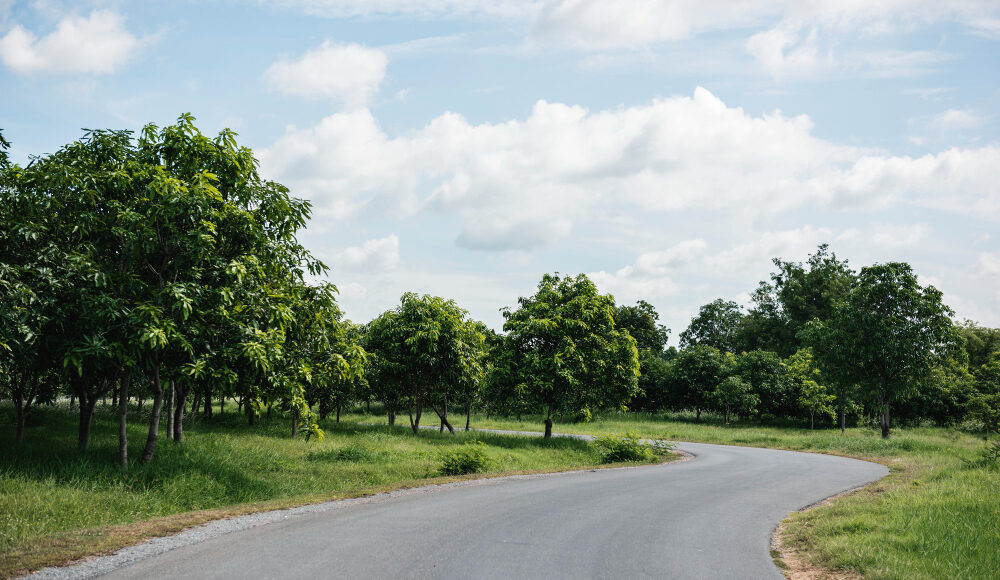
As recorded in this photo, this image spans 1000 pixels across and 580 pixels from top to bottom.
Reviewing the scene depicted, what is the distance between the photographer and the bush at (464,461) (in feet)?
56.6

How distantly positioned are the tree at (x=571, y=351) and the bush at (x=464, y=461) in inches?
361

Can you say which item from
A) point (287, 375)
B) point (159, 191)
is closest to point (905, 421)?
point (287, 375)

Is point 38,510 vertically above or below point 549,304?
below

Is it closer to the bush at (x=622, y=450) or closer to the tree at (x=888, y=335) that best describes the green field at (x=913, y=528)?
the bush at (x=622, y=450)

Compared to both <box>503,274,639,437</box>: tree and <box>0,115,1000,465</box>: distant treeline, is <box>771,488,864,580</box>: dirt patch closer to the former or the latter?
<box>0,115,1000,465</box>: distant treeline

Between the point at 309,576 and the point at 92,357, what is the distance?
311 inches

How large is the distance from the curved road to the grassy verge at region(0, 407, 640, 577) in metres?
1.18

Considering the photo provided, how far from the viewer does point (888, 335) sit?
110ft

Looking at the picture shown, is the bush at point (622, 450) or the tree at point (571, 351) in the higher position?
the tree at point (571, 351)

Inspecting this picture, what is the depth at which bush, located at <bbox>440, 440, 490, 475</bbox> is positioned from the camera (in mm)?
17266

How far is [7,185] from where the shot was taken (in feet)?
39.2

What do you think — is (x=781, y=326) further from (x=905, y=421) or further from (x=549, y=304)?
(x=549, y=304)

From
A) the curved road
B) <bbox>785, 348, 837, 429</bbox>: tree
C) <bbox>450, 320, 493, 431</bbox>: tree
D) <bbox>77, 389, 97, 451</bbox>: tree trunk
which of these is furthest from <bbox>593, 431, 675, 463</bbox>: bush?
<bbox>785, 348, 837, 429</bbox>: tree

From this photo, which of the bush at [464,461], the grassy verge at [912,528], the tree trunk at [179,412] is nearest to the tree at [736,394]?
the grassy verge at [912,528]
